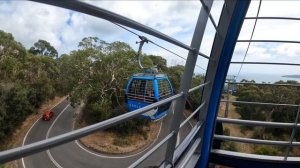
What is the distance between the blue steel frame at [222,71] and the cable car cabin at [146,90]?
3700 mm

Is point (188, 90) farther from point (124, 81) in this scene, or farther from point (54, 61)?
point (124, 81)

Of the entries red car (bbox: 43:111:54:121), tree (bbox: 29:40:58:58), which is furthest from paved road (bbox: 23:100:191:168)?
tree (bbox: 29:40:58:58)

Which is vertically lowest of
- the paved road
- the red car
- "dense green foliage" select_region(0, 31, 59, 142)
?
the paved road

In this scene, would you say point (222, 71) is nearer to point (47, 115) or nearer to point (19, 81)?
point (19, 81)

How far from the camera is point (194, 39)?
78 centimetres

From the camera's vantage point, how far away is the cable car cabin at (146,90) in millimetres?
5342

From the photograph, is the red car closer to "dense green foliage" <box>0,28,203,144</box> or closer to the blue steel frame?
"dense green foliage" <box>0,28,203,144</box>

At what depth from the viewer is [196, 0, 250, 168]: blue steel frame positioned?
114 cm

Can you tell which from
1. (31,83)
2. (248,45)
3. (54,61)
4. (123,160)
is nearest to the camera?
(248,45)

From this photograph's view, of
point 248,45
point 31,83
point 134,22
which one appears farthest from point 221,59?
point 31,83

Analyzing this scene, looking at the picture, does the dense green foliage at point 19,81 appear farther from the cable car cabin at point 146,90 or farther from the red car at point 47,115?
the cable car cabin at point 146,90

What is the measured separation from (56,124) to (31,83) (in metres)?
6.00

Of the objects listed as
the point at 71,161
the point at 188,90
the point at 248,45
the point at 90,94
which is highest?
the point at 248,45

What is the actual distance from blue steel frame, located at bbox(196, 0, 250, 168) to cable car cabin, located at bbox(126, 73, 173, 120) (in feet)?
12.1
